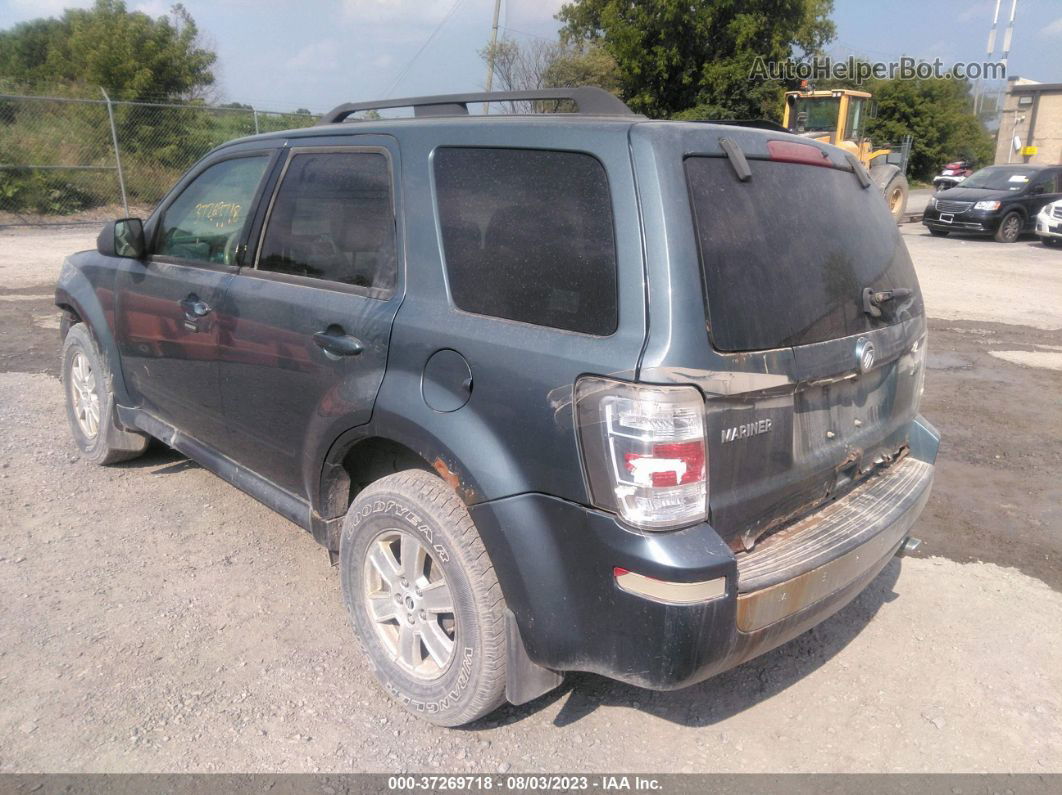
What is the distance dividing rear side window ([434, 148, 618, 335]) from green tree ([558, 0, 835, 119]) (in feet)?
99.0

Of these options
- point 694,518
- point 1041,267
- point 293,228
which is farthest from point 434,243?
point 1041,267

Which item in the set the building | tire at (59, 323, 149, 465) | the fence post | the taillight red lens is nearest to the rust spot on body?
the taillight red lens

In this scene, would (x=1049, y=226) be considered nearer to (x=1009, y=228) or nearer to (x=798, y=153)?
(x=1009, y=228)

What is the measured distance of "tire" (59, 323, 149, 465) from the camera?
460 cm

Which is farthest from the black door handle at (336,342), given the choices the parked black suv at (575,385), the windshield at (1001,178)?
the windshield at (1001,178)

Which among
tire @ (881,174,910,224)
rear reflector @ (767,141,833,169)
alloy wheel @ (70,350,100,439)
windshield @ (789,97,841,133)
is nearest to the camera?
rear reflector @ (767,141,833,169)

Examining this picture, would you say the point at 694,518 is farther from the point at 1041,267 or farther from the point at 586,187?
the point at 1041,267

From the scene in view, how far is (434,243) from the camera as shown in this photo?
2.71m

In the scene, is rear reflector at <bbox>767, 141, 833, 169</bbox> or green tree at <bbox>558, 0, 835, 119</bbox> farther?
green tree at <bbox>558, 0, 835, 119</bbox>

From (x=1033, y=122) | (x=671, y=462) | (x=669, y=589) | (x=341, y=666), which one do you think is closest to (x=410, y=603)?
(x=341, y=666)

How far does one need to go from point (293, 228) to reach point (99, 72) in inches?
918

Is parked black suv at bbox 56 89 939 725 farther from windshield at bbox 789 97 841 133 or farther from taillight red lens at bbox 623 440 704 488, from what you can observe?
windshield at bbox 789 97 841 133

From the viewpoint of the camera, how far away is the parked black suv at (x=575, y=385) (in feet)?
7.25

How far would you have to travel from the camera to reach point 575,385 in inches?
88.1
